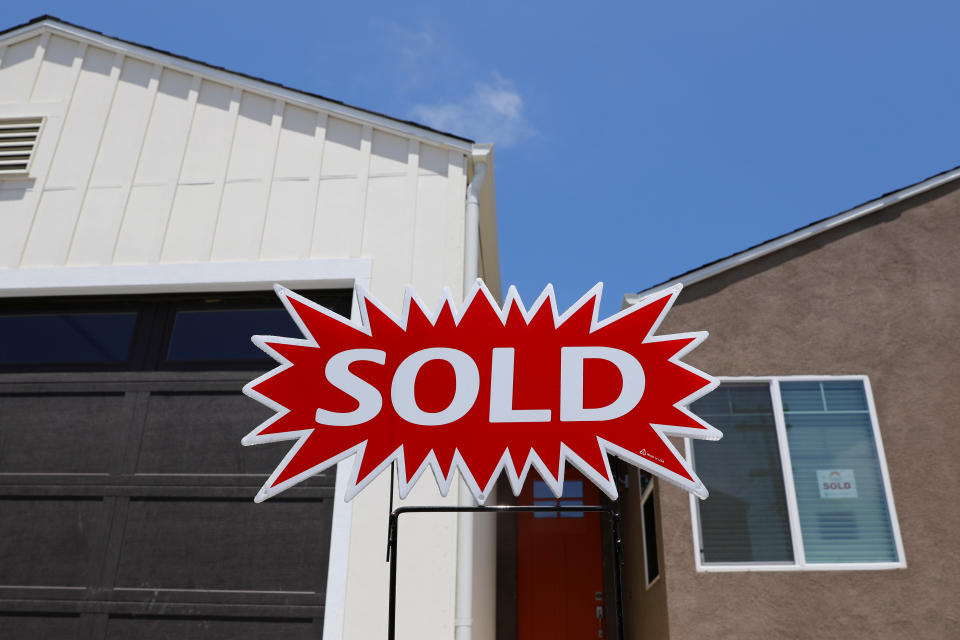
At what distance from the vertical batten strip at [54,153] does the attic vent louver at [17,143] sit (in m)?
0.12

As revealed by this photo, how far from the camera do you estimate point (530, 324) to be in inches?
183

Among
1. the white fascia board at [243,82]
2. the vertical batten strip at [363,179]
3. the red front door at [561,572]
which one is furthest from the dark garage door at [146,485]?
the red front door at [561,572]

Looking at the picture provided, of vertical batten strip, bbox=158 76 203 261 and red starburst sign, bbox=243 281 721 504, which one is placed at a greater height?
vertical batten strip, bbox=158 76 203 261

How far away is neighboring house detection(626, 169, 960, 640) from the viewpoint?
7.71 metres

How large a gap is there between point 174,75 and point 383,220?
2.78 meters

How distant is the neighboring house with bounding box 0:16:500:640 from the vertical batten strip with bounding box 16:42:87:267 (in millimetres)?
21

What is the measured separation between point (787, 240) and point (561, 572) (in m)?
5.55

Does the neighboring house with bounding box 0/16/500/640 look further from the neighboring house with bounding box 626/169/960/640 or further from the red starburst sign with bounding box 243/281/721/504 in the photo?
the neighboring house with bounding box 626/169/960/640

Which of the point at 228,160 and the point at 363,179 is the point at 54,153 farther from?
the point at 363,179

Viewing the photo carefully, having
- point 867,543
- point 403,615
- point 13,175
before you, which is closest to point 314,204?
point 13,175

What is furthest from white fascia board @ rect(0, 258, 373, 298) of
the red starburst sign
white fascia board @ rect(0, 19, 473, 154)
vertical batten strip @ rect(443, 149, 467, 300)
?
the red starburst sign

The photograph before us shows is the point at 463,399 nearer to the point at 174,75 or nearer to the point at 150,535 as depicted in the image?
the point at 150,535

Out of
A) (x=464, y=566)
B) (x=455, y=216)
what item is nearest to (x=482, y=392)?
(x=464, y=566)

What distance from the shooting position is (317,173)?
24.1 ft
